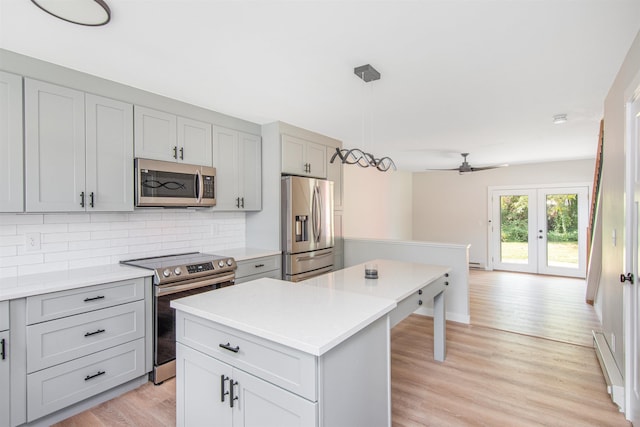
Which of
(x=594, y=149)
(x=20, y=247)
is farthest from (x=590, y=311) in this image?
(x=20, y=247)

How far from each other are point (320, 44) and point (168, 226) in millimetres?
2299

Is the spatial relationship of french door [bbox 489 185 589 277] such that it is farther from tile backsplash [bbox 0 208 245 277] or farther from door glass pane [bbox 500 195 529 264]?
tile backsplash [bbox 0 208 245 277]

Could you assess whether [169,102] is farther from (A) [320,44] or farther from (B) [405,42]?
(B) [405,42]

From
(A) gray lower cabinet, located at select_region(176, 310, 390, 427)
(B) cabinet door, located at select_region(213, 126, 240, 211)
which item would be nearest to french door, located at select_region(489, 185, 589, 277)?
(B) cabinet door, located at select_region(213, 126, 240, 211)

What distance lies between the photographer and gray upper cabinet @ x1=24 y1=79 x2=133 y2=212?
2.24m

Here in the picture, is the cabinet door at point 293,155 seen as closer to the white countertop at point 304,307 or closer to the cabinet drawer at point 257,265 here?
the cabinet drawer at point 257,265

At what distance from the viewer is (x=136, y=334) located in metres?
2.54

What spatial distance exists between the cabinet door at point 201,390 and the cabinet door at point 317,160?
2869mm

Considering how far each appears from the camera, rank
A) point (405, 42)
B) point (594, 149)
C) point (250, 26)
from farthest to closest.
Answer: point (594, 149) < point (405, 42) < point (250, 26)

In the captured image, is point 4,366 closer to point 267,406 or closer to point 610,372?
point 267,406

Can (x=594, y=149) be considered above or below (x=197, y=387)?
above

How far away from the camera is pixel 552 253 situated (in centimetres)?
688

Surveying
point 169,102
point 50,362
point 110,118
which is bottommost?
point 50,362

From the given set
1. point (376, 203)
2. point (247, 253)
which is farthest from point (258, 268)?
point (376, 203)
